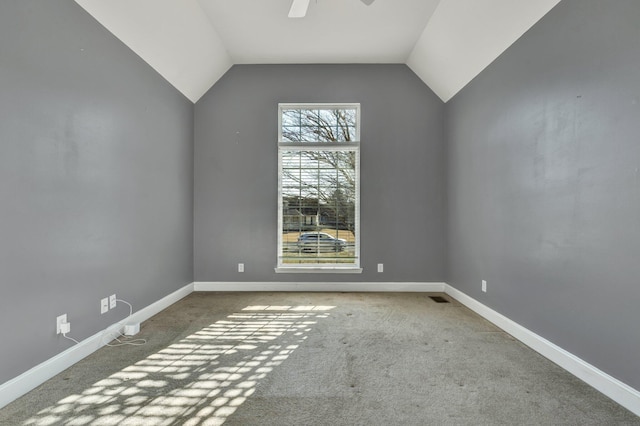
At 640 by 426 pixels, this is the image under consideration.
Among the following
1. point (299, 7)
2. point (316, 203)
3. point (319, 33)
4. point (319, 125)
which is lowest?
point (316, 203)

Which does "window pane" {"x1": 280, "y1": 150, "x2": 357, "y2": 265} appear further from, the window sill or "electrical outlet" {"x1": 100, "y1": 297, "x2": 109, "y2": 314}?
"electrical outlet" {"x1": 100, "y1": 297, "x2": 109, "y2": 314}

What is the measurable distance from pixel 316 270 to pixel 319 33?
2886 mm

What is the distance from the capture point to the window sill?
4.20m

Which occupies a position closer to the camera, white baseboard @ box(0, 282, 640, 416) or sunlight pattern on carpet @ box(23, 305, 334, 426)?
sunlight pattern on carpet @ box(23, 305, 334, 426)

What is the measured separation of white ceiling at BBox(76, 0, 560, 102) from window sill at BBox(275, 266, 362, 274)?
8.40ft

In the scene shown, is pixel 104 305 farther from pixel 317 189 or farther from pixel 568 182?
pixel 568 182

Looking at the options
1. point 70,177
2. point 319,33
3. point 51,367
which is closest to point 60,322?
point 51,367

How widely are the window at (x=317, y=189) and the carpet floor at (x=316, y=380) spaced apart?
4.20ft

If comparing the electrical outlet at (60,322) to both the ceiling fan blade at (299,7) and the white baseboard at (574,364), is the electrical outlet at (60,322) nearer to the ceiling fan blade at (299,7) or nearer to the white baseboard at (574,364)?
the ceiling fan blade at (299,7)

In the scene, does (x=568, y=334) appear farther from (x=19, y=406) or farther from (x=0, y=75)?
(x=0, y=75)

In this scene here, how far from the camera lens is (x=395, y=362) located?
226 centimetres

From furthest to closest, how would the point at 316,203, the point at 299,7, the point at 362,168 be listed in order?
the point at 316,203, the point at 362,168, the point at 299,7

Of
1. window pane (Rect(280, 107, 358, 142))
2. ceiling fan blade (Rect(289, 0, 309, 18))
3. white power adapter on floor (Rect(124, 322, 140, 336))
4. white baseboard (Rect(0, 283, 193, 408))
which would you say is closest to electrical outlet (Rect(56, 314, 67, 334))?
white baseboard (Rect(0, 283, 193, 408))

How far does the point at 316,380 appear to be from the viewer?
2.02 meters
